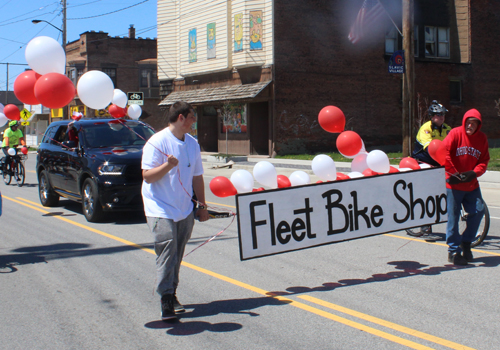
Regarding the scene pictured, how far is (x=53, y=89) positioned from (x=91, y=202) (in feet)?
14.7

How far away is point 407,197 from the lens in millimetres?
6316

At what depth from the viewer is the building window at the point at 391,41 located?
1198 inches

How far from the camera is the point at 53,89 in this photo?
5844mm

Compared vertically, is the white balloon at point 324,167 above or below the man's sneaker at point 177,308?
above

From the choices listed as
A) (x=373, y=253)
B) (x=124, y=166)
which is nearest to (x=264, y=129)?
(x=124, y=166)

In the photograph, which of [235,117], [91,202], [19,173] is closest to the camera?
[91,202]

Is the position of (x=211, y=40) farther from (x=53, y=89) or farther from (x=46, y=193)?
(x=53, y=89)

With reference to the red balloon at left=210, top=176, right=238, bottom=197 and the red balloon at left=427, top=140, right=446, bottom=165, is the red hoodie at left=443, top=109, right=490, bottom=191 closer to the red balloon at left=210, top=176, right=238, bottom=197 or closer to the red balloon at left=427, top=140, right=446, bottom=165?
the red balloon at left=427, top=140, right=446, bottom=165

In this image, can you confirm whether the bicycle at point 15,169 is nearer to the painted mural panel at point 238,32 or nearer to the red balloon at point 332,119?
the red balloon at point 332,119

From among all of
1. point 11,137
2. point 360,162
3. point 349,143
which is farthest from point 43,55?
point 11,137

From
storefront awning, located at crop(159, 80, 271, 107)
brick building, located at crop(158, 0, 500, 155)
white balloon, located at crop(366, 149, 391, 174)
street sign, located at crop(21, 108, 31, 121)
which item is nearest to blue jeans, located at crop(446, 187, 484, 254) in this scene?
white balloon, located at crop(366, 149, 391, 174)

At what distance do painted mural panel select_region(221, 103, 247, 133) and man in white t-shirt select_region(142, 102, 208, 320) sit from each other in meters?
24.3

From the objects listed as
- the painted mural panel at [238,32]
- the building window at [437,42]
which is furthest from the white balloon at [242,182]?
the building window at [437,42]

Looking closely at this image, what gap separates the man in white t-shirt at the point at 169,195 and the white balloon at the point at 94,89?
151cm
